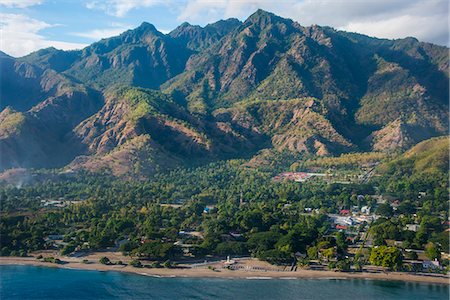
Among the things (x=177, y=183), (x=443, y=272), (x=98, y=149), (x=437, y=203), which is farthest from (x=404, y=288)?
(x=98, y=149)

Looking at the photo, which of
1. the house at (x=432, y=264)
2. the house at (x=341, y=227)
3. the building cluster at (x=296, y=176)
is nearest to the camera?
the house at (x=432, y=264)

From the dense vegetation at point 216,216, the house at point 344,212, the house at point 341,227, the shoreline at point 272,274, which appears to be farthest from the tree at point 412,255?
the house at point 344,212

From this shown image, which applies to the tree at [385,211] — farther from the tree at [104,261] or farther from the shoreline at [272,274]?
the tree at [104,261]

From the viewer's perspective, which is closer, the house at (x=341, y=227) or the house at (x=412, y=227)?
the house at (x=412, y=227)

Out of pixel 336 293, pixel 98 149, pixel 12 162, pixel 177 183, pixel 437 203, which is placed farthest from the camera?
pixel 98 149

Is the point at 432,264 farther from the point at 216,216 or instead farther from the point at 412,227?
the point at 216,216

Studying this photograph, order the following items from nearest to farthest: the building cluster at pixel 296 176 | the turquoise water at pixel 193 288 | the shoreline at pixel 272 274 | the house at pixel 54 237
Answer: the turquoise water at pixel 193 288
the shoreline at pixel 272 274
the house at pixel 54 237
the building cluster at pixel 296 176

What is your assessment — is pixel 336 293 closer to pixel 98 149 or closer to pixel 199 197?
pixel 199 197
